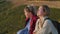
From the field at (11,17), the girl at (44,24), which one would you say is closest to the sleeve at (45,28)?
the girl at (44,24)

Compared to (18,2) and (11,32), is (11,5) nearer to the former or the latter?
(18,2)

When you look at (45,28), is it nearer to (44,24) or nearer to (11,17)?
(44,24)

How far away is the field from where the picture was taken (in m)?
7.44

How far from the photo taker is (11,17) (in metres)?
8.04

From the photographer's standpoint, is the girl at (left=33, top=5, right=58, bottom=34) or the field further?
the field

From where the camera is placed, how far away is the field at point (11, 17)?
7438 mm

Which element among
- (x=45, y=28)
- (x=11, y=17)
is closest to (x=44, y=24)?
(x=45, y=28)

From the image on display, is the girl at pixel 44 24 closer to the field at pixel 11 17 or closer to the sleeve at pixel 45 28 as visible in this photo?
the sleeve at pixel 45 28

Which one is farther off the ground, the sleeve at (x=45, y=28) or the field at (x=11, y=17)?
the sleeve at (x=45, y=28)

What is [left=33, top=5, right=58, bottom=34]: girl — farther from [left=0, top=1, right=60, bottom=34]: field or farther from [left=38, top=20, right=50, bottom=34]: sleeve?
[left=0, top=1, right=60, bottom=34]: field

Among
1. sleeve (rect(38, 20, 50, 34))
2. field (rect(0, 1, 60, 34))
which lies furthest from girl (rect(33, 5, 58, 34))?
field (rect(0, 1, 60, 34))

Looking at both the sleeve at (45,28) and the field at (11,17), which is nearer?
the sleeve at (45,28)

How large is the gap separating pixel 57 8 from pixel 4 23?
178cm

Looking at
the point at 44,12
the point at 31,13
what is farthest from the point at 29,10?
the point at 44,12
